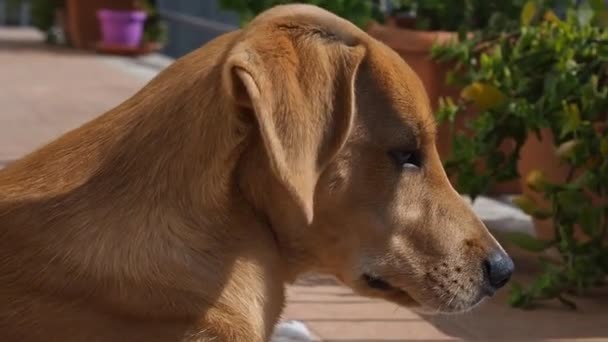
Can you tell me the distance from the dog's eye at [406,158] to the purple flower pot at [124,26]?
419 inches

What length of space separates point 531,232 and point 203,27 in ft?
21.8

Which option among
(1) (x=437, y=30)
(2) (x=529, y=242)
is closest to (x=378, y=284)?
(2) (x=529, y=242)

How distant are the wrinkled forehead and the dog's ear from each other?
17cm

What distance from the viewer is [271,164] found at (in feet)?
8.77

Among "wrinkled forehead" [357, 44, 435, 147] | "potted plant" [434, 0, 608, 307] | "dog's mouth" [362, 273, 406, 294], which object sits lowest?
"potted plant" [434, 0, 608, 307]

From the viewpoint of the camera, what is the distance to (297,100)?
2.67 meters

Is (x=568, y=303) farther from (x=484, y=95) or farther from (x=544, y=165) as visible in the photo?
(x=484, y=95)

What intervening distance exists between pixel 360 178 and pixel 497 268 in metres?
0.41

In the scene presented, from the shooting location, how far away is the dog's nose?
313 cm

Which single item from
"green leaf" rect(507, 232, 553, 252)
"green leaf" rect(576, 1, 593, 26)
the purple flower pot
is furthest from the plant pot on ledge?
"green leaf" rect(507, 232, 553, 252)

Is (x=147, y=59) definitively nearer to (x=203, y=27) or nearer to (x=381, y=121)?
(x=203, y=27)

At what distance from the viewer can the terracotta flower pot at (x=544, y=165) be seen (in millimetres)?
5082

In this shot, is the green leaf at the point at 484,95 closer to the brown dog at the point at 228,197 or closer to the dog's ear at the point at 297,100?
the brown dog at the point at 228,197

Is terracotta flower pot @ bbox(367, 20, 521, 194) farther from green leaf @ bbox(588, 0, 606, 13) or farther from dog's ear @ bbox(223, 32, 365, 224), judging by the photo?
dog's ear @ bbox(223, 32, 365, 224)
